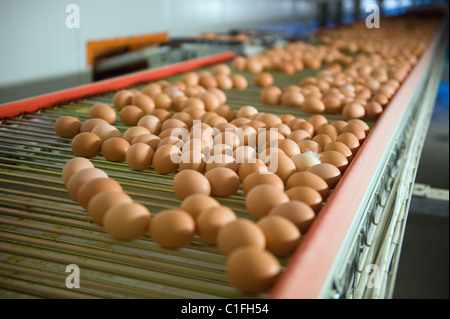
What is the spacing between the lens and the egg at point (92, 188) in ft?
3.38

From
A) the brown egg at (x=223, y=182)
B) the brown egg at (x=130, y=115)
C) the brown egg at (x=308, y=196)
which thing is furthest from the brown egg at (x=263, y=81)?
the brown egg at (x=308, y=196)

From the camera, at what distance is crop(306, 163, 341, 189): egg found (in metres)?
1.14

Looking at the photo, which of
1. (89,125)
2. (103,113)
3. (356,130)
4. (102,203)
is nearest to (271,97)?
(356,130)

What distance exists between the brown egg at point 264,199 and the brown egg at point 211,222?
0.10 metres

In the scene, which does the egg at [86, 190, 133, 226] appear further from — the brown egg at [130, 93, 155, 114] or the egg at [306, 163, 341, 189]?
the brown egg at [130, 93, 155, 114]

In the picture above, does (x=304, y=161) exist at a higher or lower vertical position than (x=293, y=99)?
lower

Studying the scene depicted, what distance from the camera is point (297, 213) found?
905mm

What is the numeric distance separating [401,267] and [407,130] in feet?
5.16

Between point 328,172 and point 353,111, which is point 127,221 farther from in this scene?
point 353,111

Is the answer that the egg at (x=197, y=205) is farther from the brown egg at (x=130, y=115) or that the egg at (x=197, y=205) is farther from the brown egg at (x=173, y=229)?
the brown egg at (x=130, y=115)

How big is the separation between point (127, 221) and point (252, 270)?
0.31 m

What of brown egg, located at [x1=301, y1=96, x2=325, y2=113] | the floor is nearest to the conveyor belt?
brown egg, located at [x1=301, y1=96, x2=325, y2=113]

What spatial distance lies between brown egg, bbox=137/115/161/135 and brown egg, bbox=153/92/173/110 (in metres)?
0.29

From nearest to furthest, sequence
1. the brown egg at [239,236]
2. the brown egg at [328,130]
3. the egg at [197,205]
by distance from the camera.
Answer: the brown egg at [239,236] → the egg at [197,205] → the brown egg at [328,130]
